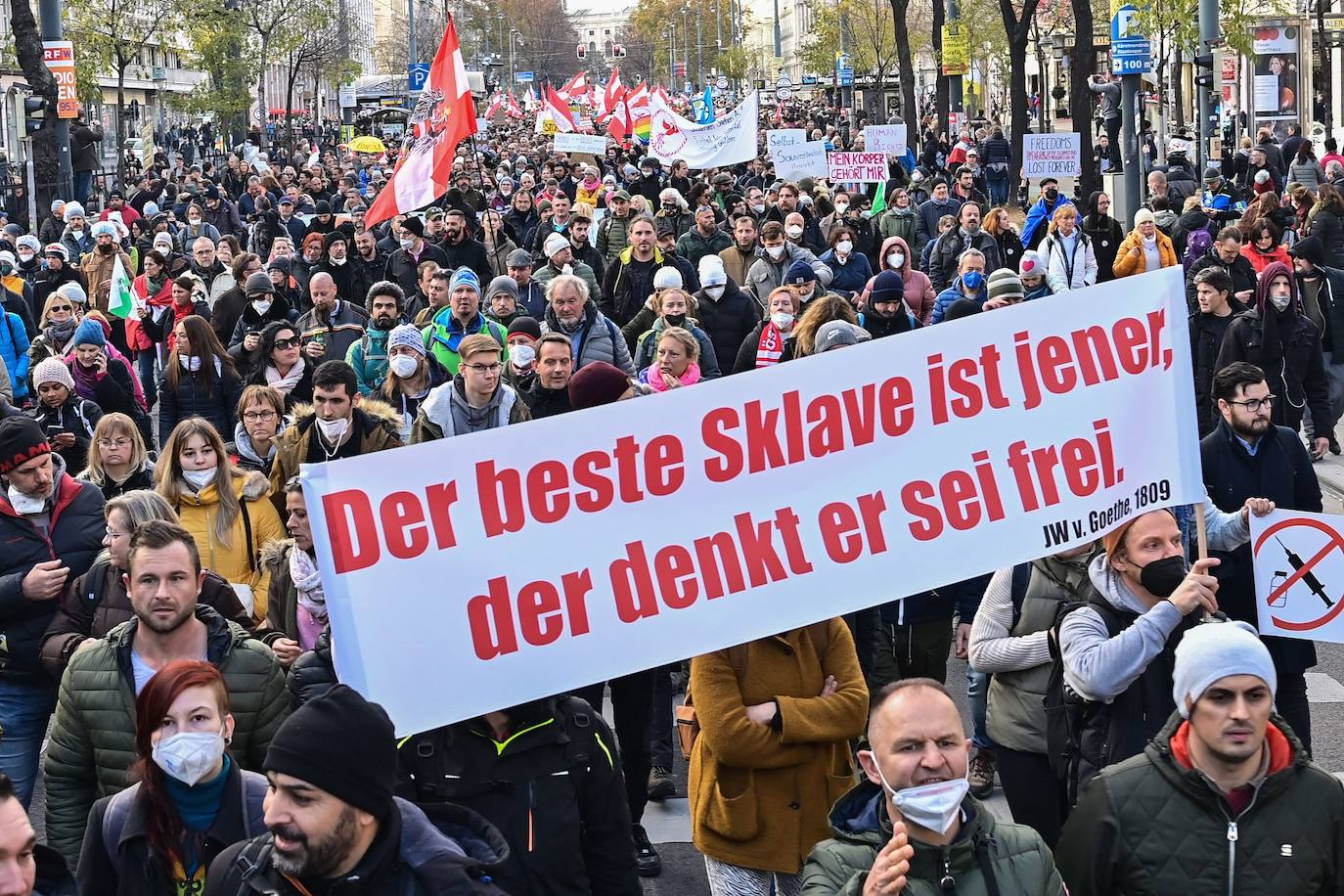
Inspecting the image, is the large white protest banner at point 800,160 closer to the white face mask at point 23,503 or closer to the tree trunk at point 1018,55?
the tree trunk at point 1018,55

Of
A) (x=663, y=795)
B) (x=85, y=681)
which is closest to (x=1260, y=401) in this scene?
(x=663, y=795)

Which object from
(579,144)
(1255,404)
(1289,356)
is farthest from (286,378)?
(579,144)

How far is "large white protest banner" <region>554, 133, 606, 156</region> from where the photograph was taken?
31.2 metres

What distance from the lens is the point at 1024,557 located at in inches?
208

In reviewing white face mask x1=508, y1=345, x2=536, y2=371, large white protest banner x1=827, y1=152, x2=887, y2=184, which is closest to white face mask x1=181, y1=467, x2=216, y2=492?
white face mask x1=508, y1=345, x2=536, y2=371

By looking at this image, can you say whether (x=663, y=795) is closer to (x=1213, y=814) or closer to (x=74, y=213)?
(x=1213, y=814)

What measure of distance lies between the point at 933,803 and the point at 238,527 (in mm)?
4164

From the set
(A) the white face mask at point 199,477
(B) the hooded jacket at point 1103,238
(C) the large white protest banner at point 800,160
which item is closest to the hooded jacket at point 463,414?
(A) the white face mask at point 199,477

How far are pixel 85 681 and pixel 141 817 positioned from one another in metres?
0.93

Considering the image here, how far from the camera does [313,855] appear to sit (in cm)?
361

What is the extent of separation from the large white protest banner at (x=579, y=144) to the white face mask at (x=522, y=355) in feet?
69.7

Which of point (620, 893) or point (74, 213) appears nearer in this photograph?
point (620, 893)

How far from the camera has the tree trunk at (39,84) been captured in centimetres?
2803

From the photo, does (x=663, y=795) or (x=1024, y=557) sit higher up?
(x=1024, y=557)
